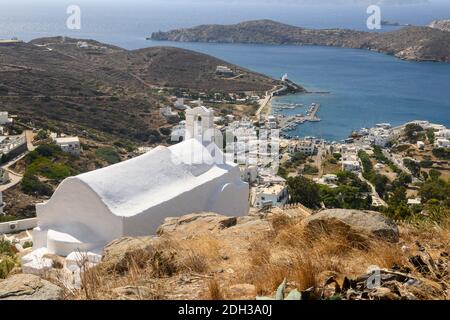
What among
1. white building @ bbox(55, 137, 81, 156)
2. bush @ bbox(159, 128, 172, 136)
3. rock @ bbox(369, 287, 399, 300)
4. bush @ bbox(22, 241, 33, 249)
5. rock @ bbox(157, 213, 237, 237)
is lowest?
bush @ bbox(159, 128, 172, 136)

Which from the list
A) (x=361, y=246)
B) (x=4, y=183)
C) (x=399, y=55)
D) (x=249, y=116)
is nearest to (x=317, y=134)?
(x=249, y=116)

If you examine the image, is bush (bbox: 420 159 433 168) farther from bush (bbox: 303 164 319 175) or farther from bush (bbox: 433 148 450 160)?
bush (bbox: 303 164 319 175)

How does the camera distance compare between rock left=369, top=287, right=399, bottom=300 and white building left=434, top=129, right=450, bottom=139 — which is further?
white building left=434, top=129, right=450, bottom=139

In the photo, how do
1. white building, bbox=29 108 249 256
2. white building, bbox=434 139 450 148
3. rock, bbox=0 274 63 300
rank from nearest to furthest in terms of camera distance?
rock, bbox=0 274 63 300
white building, bbox=29 108 249 256
white building, bbox=434 139 450 148

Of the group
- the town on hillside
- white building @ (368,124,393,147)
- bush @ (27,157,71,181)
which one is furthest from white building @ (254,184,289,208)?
white building @ (368,124,393,147)

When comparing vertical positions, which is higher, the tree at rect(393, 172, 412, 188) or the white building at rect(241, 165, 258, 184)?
the white building at rect(241, 165, 258, 184)

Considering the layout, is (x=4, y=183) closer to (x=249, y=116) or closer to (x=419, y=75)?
(x=249, y=116)
